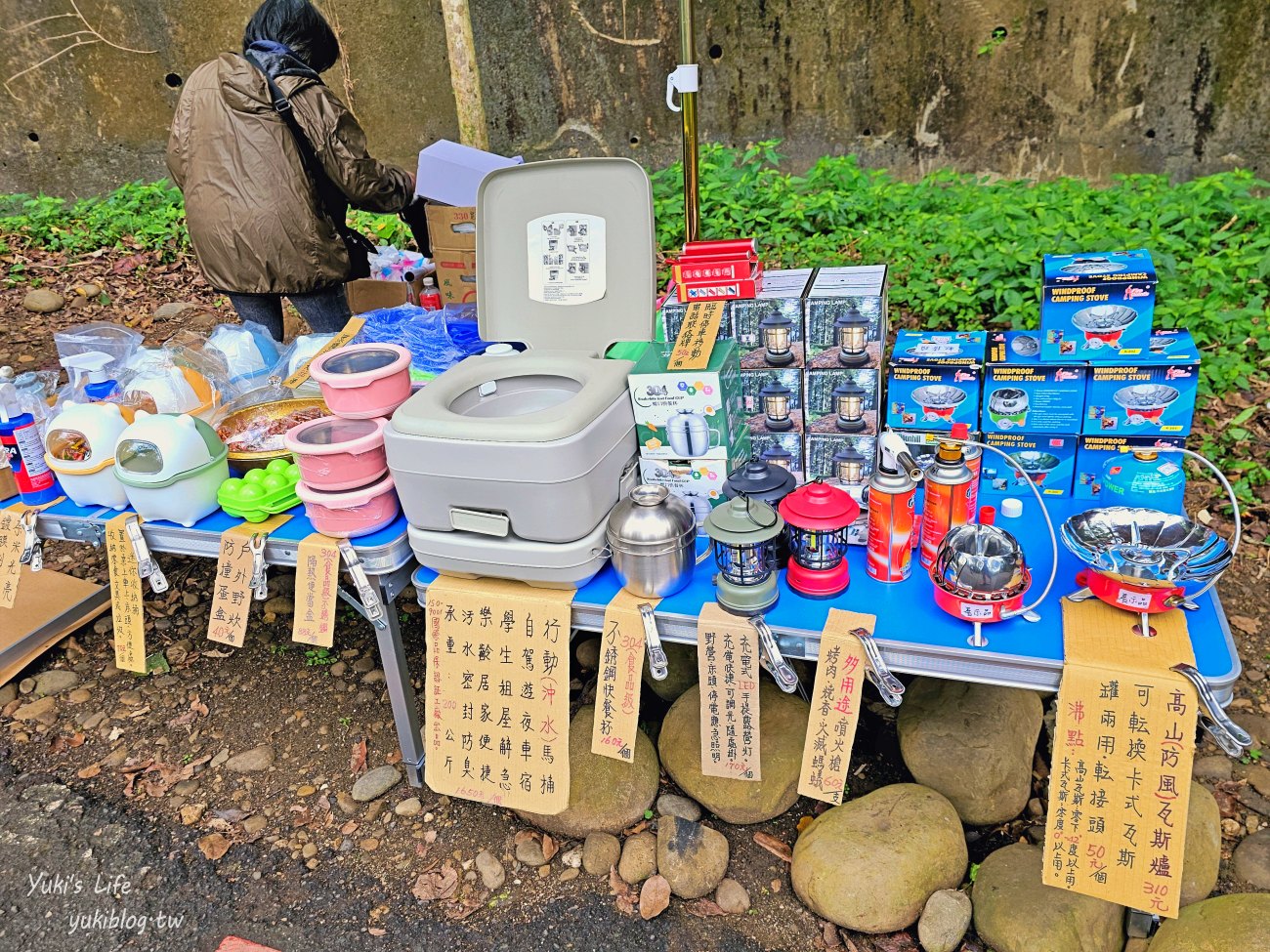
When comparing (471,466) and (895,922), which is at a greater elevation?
(471,466)

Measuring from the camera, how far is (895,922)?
6.34 feet

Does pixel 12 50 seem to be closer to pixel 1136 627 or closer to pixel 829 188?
pixel 829 188

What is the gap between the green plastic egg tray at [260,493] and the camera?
2.24 m

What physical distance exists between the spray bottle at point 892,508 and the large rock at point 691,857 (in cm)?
88

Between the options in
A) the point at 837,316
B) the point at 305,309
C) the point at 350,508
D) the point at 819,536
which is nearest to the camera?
the point at 819,536

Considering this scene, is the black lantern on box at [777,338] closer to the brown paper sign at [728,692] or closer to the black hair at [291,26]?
the brown paper sign at [728,692]

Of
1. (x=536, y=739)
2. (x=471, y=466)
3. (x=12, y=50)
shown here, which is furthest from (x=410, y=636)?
(x=12, y=50)

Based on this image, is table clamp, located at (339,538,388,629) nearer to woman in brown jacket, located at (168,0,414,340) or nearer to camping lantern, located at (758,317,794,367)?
camping lantern, located at (758,317,794,367)

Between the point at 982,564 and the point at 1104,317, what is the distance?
2.54 ft

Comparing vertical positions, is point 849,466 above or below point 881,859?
above

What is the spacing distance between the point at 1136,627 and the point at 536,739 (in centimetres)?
133

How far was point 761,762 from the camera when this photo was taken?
2.25 m

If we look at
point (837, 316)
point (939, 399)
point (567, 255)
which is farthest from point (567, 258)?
point (939, 399)

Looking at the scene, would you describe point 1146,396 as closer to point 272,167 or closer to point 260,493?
point 260,493
